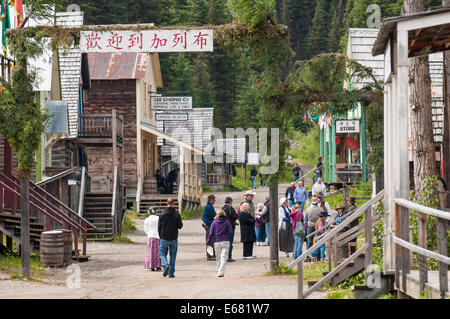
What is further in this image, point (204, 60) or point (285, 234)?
point (204, 60)

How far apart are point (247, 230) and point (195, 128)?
38.1 metres

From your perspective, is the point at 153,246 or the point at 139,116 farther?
the point at 139,116

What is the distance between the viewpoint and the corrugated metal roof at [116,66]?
133 feet

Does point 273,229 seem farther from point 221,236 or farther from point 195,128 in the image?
point 195,128

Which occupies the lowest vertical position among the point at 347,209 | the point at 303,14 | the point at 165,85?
the point at 347,209

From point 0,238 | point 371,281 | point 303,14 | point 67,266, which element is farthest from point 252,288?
point 303,14

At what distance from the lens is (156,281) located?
54.2 ft

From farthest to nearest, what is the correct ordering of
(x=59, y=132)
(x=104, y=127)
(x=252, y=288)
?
(x=104, y=127) < (x=59, y=132) < (x=252, y=288)

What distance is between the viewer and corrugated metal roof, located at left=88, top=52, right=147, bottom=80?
40.6 m

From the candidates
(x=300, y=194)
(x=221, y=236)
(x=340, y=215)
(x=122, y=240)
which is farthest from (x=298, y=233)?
(x=122, y=240)

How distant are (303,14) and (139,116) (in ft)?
292

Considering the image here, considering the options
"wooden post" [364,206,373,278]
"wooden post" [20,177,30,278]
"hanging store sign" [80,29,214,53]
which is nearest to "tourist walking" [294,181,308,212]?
"hanging store sign" [80,29,214,53]

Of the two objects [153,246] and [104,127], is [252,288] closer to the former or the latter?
[153,246]

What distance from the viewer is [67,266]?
1923 centimetres
